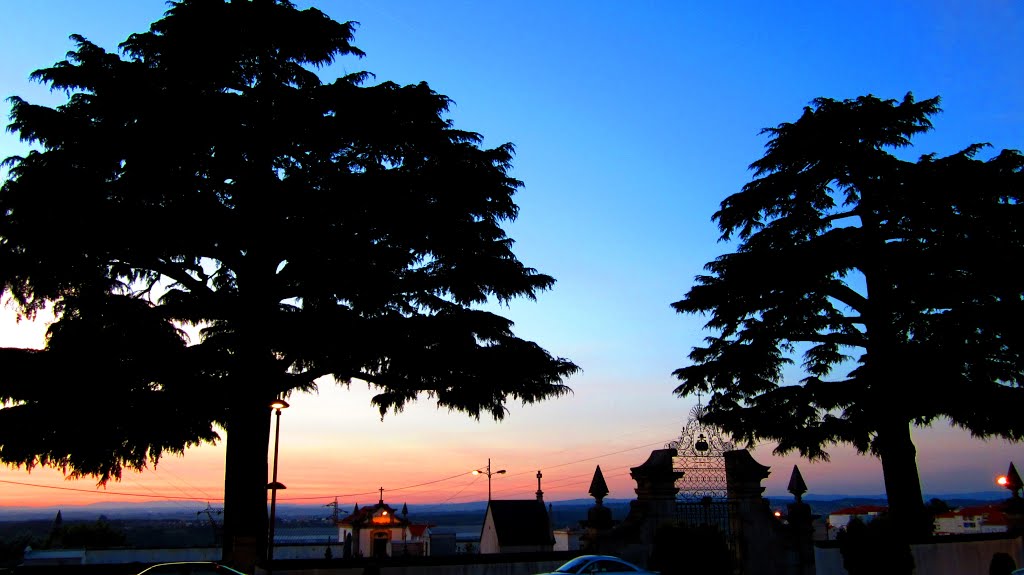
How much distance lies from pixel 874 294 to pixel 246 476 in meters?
17.8

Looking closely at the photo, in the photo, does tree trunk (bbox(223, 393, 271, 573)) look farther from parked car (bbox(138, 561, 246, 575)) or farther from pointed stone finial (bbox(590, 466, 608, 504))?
pointed stone finial (bbox(590, 466, 608, 504))

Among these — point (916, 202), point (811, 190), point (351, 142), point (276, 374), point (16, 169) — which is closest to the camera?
point (16, 169)

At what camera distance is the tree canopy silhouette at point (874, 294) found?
19.6 m

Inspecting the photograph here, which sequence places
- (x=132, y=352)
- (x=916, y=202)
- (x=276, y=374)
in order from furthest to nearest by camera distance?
(x=916, y=202)
(x=276, y=374)
(x=132, y=352)

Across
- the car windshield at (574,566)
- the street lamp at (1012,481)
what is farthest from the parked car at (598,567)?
the street lamp at (1012,481)

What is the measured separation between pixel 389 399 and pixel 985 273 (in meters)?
16.0

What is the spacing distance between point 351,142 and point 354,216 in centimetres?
242

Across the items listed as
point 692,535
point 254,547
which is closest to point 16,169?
point 254,547

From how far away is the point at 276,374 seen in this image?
57.3 feet

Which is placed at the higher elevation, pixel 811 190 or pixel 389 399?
pixel 811 190

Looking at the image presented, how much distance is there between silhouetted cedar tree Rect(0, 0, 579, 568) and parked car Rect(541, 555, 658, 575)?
401cm

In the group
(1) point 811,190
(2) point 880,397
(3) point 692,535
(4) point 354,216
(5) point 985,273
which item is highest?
(1) point 811,190

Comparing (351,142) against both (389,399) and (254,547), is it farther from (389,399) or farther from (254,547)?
(254,547)

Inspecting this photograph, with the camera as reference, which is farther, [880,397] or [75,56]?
[880,397]
